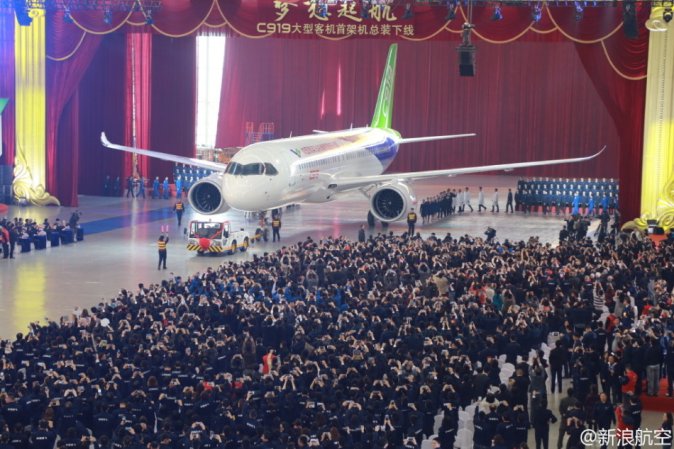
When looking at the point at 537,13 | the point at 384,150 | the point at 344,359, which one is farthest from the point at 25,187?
the point at 344,359

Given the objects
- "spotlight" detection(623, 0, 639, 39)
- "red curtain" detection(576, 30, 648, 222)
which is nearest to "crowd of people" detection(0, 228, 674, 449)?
"spotlight" detection(623, 0, 639, 39)

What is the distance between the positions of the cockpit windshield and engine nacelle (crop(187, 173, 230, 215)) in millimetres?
3884

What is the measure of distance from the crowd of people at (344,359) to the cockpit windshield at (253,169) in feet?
27.4

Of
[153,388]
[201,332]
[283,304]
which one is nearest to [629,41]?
[283,304]

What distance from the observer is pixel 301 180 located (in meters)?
39.2

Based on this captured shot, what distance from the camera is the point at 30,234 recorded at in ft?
124

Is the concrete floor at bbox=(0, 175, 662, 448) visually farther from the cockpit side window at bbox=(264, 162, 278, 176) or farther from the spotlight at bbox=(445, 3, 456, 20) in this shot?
the spotlight at bbox=(445, 3, 456, 20)

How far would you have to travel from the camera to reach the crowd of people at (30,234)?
3616 cm

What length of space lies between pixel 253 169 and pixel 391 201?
21.3 feet

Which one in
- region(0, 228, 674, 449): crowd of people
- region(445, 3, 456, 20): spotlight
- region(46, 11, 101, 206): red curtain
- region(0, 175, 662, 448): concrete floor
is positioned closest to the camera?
region(0, 228, 674, 449): crowd of people

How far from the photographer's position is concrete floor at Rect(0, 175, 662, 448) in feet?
96.6

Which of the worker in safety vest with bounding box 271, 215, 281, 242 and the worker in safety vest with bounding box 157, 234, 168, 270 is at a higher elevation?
the worker in safety vest with bounding box 271, 215, 281, 242

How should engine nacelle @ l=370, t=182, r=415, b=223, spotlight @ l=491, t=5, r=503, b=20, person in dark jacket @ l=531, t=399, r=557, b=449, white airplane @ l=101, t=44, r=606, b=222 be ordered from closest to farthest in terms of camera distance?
person in dark jacket @ l=531, t=399, r=557, b=449
white airplane @ l=101, t=44, r=606, b=222
spotlight @ l=491, t=5, r=503, b=20
engine nacelle @ l=370, t=182, r=415, b=223

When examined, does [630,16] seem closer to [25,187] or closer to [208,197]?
[208,197]
